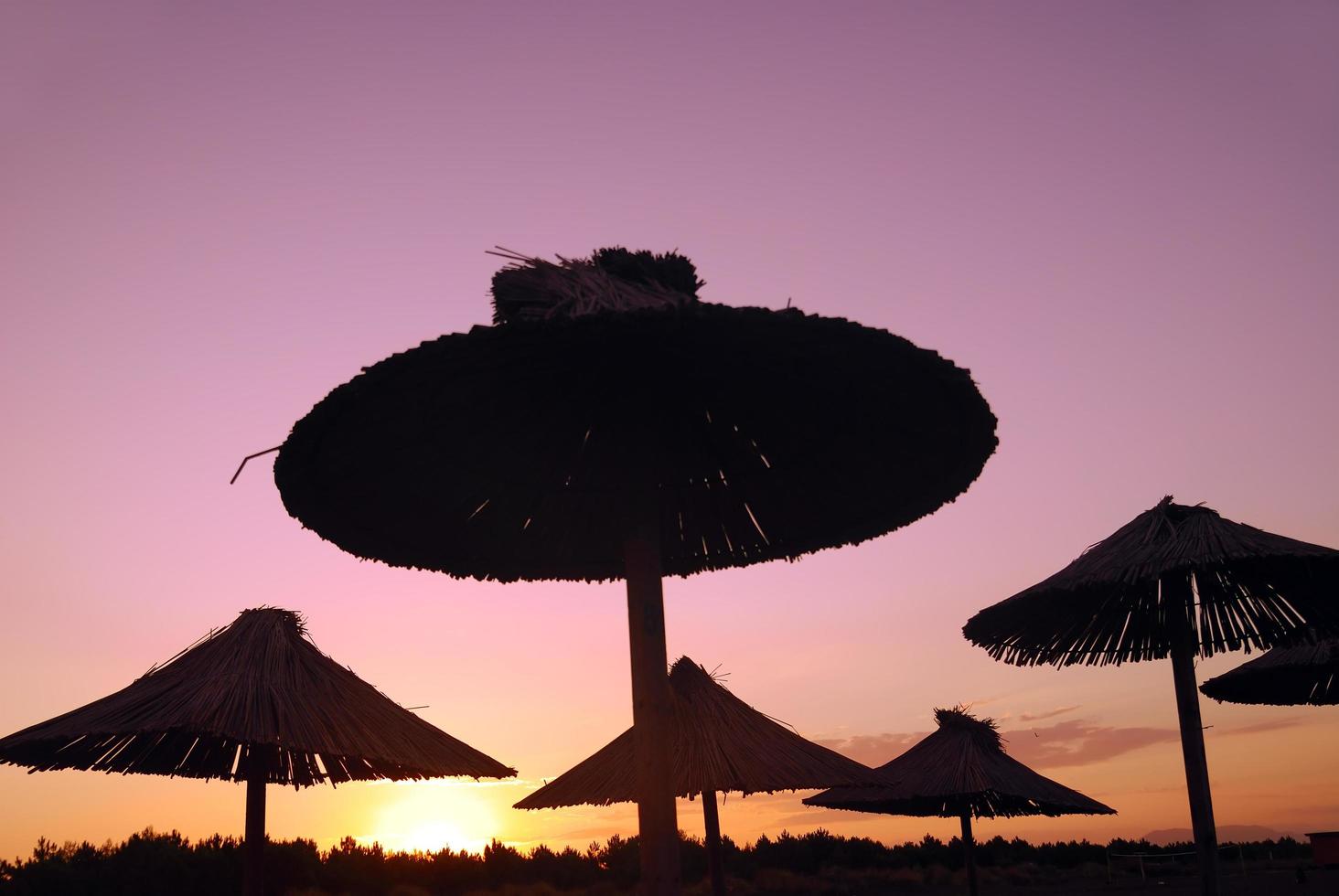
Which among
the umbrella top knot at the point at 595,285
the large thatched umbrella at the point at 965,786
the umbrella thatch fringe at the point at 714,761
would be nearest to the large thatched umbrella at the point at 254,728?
the umbrella thatch fringe at the point at 714,761

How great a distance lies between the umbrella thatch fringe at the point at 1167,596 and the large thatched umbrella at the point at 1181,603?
10 mm

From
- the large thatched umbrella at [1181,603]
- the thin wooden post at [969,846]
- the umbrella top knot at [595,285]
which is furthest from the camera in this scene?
the thin wooden post at [969,846]

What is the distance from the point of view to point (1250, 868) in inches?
1243

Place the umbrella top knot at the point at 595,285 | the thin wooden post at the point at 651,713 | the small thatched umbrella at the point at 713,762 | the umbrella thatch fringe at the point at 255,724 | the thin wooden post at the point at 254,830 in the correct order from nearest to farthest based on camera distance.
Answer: the umbrella top knot at the point at 595,285 → the thin wooden post at the point at 651,713 → the umbrella thatch fringe at the point at 255,724 → the thin wooden post at the point at 254,830 → the small thatched umbrella at the point at 713,762

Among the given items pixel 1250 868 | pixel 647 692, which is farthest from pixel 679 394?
pixel 1250 868

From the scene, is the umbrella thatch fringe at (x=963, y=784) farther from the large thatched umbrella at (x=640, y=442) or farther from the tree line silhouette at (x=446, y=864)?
the large thatched umbrella at (x=640, y=442)

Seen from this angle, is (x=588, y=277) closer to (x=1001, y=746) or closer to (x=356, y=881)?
(x=1001, y=746)

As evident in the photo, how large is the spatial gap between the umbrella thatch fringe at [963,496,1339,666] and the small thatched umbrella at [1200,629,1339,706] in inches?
117

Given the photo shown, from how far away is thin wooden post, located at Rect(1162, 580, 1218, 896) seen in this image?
7703 millimetres

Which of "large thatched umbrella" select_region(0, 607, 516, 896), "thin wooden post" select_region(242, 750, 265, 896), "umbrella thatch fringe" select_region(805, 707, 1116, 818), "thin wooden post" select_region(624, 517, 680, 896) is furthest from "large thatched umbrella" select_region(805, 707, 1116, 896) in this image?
"thin wooden post" select_region(624, 517, 680, 896)

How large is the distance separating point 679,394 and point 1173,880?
28807mm

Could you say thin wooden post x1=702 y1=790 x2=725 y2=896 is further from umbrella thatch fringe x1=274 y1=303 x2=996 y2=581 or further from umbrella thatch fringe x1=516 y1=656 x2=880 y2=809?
umbrella thatch fringe x1=274 y1=303 x2=996 y2=581

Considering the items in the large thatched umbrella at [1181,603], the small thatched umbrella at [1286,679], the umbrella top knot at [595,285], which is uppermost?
the umbrella top knot at [595,285]

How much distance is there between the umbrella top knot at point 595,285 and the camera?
12.3 feet
